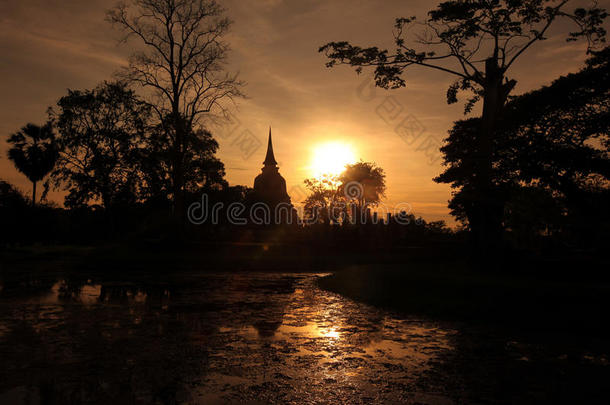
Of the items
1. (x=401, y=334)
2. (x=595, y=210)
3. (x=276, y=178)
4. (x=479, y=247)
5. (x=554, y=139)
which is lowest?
(x=401, y=334)

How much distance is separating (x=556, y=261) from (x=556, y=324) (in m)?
7.98

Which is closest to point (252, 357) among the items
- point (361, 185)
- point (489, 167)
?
point (489, 167)

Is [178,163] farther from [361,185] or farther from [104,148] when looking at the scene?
[361,185]

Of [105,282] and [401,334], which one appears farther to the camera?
[105,282]

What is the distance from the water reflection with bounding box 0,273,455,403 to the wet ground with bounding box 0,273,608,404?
21 millimetres

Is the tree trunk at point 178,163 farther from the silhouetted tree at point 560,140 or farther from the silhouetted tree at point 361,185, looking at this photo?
the silhouetted tree at point 361,185

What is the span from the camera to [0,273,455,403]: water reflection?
5070 mm

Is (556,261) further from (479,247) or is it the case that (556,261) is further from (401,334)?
(401,334)

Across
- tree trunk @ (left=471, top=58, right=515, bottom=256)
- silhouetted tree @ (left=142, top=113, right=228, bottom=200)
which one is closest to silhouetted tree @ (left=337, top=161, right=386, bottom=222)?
silhouetted tree @ (left=142, top=113, right=228, bottom=200)

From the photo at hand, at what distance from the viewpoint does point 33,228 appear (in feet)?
127

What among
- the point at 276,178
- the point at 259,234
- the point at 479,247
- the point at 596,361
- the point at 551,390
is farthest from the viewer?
the point at 276,178

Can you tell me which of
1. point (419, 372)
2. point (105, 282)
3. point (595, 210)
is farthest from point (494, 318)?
point (105, 282)

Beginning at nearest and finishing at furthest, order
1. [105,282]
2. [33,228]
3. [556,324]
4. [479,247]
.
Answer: [556,324]
[105,282]
[479,247]
[33,228]

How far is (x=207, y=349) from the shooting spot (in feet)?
22.4
